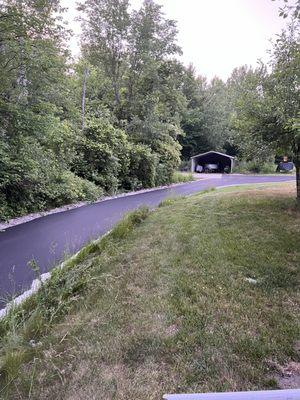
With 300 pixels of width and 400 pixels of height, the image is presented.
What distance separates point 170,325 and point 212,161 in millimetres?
35498

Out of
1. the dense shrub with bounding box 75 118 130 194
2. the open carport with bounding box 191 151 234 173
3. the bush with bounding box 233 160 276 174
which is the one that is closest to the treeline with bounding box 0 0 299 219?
the dense shrub with bounding box 75 118 130 194

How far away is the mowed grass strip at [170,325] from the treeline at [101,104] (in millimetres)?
2487

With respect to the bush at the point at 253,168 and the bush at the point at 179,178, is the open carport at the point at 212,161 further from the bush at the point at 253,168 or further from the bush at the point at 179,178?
the bush at the point at 179,178

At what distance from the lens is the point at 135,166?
1733 cm

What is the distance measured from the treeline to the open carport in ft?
37.5

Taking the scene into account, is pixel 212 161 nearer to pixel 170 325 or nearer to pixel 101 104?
pixel 101 104

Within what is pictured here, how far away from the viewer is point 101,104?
68.2 feet

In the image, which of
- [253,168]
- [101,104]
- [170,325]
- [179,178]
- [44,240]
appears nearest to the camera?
[170,325]

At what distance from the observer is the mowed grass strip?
2311 mm

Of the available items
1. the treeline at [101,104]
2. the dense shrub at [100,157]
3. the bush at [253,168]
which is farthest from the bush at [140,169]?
the bush at [253,168]

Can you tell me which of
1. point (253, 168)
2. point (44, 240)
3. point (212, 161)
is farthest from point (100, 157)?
point (212, 161)

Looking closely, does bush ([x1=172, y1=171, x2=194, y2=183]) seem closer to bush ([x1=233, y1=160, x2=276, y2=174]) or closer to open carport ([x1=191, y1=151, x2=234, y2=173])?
bush ([x1=233, y1=160, x2=276, y2=174])

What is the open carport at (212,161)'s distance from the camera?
35400 millimetres

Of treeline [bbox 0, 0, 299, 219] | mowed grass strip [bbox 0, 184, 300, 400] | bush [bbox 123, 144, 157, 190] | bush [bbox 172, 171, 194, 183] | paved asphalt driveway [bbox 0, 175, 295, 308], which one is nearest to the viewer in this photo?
mowed grass strip [bbox 0, 184, 300, 400]
